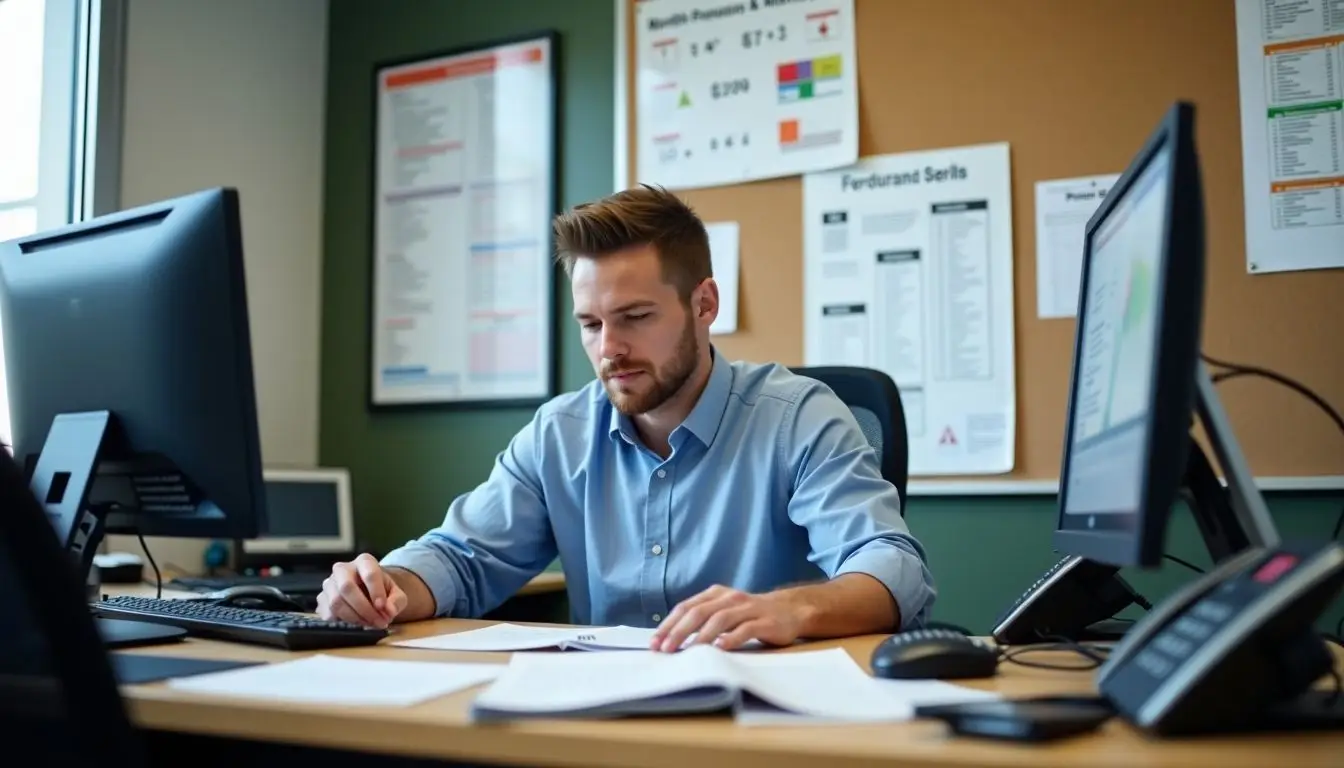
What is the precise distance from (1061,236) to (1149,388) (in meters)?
1.54

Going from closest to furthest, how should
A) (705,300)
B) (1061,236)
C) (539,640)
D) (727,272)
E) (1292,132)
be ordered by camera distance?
(539,640)
(705,300)
(1292,132)
(1061,236)
(727,272)

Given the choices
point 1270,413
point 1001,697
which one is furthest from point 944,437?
point 1001,697

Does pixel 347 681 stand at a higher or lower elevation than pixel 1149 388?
lower

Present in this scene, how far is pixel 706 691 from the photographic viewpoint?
737 millimetres

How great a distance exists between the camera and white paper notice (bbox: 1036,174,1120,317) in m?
2.14

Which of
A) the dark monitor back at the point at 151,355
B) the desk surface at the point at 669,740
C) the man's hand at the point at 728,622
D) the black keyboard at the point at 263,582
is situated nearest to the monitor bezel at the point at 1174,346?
the desk surface at the point at 669,740

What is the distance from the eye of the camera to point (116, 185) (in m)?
2.32

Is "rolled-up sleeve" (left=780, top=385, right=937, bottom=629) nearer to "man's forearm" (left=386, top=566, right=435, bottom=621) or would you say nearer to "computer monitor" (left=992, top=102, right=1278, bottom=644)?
"computer monitor" (left=992, top=102, right=1278, bottom=644)

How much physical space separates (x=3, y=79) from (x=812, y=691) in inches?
88.0

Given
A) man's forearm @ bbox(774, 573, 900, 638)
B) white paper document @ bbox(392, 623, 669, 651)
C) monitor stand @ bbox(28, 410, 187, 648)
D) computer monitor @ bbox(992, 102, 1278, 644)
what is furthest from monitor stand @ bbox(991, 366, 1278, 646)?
monitor stand @ bbox(28, 410, 187, 648)

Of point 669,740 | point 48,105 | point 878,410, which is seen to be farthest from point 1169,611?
point 48,105

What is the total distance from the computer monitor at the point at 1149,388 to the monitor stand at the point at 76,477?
936mm

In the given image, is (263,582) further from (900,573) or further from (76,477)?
(900,573)

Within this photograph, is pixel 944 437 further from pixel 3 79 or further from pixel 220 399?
pixel 3 79
